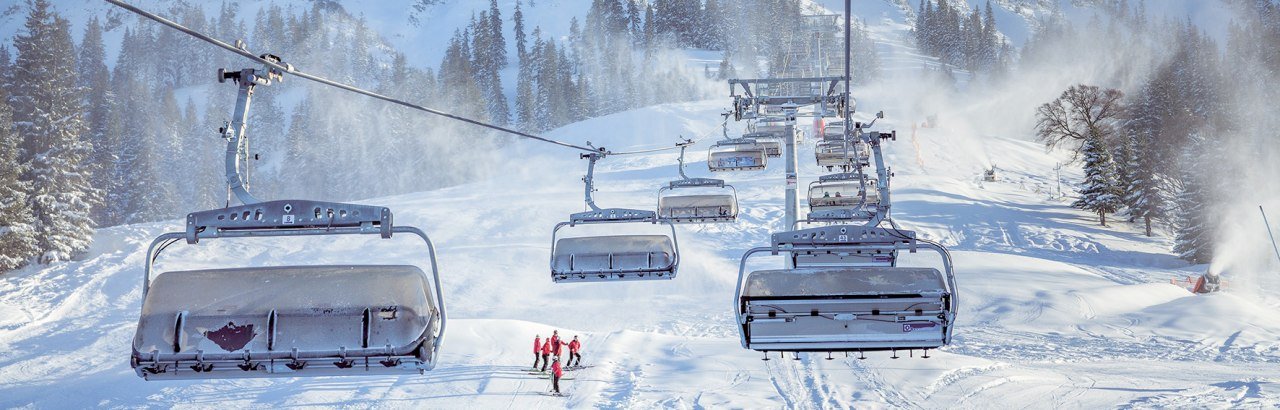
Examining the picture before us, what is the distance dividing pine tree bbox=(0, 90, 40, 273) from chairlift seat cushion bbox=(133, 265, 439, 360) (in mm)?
29323

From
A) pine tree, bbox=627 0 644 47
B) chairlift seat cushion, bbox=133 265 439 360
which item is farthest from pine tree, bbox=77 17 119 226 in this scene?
pine tree, bbox=627 0 644 47

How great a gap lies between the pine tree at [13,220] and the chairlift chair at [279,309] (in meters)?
29.4

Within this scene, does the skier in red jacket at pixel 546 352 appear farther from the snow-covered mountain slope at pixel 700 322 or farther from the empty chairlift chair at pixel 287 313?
the empty chairlift chair at pixel 287 313

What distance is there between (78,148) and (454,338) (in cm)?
2770

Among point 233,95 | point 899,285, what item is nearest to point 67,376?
point 899,285

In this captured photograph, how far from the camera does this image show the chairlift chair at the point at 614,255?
40.1 ft

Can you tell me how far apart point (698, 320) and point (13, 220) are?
25685 mm

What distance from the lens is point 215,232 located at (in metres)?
6.51

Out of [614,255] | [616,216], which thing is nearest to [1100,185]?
[616,216]

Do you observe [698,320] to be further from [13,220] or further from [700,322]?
[13,220]

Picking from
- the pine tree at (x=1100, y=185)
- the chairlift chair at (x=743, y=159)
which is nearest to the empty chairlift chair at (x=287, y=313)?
the chairlift chair at (x=743, y=159)

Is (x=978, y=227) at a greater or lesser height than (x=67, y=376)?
greater

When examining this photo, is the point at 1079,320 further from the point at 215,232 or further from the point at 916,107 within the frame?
the point at 916,107

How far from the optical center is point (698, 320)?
82.3 feet
